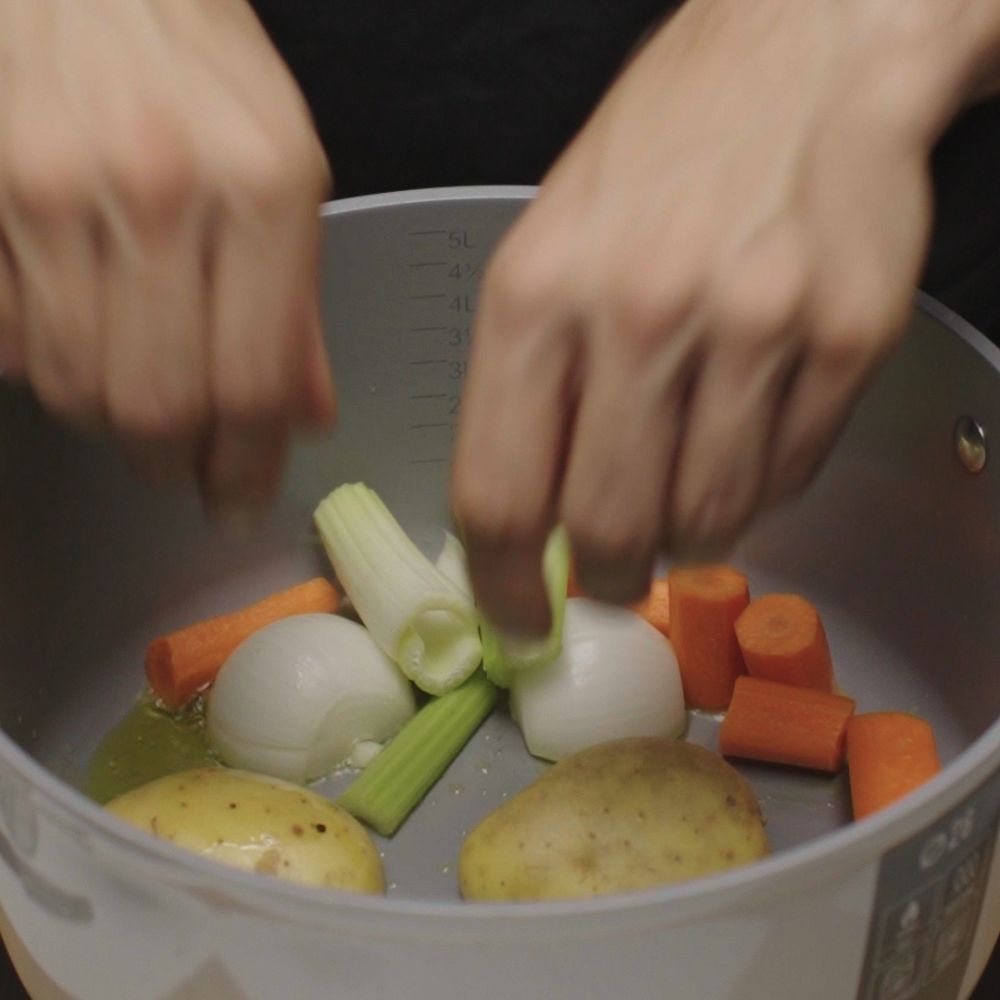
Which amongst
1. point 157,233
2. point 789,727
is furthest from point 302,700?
point 157,233

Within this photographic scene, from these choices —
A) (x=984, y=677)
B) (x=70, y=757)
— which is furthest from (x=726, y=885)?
(x=70, y=757)

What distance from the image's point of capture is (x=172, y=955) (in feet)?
1.84

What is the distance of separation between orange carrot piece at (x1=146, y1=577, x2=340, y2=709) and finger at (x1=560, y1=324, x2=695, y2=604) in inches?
17.3

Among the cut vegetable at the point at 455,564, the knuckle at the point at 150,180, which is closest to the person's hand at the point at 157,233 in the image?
the knuckle at the point at 150,180

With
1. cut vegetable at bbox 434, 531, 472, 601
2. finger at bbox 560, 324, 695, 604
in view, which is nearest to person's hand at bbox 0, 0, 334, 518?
finger at bbox 560, 324, 695, 604

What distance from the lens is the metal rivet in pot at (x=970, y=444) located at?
849 millimetres

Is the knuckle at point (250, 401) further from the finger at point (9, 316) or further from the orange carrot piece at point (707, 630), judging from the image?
the orange carrot piece at point (707, 630)

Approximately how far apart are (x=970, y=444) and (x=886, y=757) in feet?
0.63

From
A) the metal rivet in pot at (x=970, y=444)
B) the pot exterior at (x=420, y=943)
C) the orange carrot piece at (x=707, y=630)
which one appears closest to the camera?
the pot exterior at (x=420, y=943)

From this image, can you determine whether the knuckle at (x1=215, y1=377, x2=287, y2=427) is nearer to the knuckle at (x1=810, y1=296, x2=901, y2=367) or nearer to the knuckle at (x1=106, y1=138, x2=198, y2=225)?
the knuckle at (x1=106, y1=138, x2=198, y2=225)

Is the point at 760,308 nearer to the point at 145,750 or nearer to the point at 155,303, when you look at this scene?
the point at 155,303

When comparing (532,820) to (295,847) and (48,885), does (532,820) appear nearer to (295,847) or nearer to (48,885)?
(295,847)

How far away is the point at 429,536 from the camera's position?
1.06 meters

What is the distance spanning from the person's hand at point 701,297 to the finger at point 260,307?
8cm
